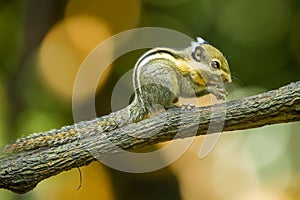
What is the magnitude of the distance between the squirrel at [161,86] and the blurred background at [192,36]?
114 centimetres

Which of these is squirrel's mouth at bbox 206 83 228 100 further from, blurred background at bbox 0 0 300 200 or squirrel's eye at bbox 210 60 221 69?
blurred background at bbox 0 0 300 200

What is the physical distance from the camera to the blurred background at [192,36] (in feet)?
9.37

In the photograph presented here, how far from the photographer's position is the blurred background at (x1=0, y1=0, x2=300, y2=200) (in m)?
2.86

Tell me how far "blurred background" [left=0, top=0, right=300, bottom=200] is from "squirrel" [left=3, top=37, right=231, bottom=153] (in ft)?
3.75

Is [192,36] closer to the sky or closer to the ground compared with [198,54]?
closer to the sky

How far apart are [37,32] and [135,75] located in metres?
1.21

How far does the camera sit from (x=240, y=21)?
3.17m

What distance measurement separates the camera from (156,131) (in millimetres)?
1351

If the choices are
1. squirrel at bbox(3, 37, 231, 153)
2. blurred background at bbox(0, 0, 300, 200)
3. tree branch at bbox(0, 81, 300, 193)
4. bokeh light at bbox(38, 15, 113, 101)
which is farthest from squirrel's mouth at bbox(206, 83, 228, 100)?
bokeh light at bbox(38, 15, 113, 101)

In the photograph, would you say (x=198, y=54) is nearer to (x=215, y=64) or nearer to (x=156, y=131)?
(x=215, y=64)

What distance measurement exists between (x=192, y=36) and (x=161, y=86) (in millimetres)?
1384

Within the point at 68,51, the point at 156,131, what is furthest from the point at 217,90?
the point at 68,51

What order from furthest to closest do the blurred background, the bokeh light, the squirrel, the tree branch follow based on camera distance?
1. the bokeh light
2. the blurred background
3. the squirrel
4. the tree branch

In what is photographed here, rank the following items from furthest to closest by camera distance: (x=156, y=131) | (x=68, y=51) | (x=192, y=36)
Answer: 1. (x=68, y=51)
2. (x=192, y=36)
3. (x=156, y=131)
